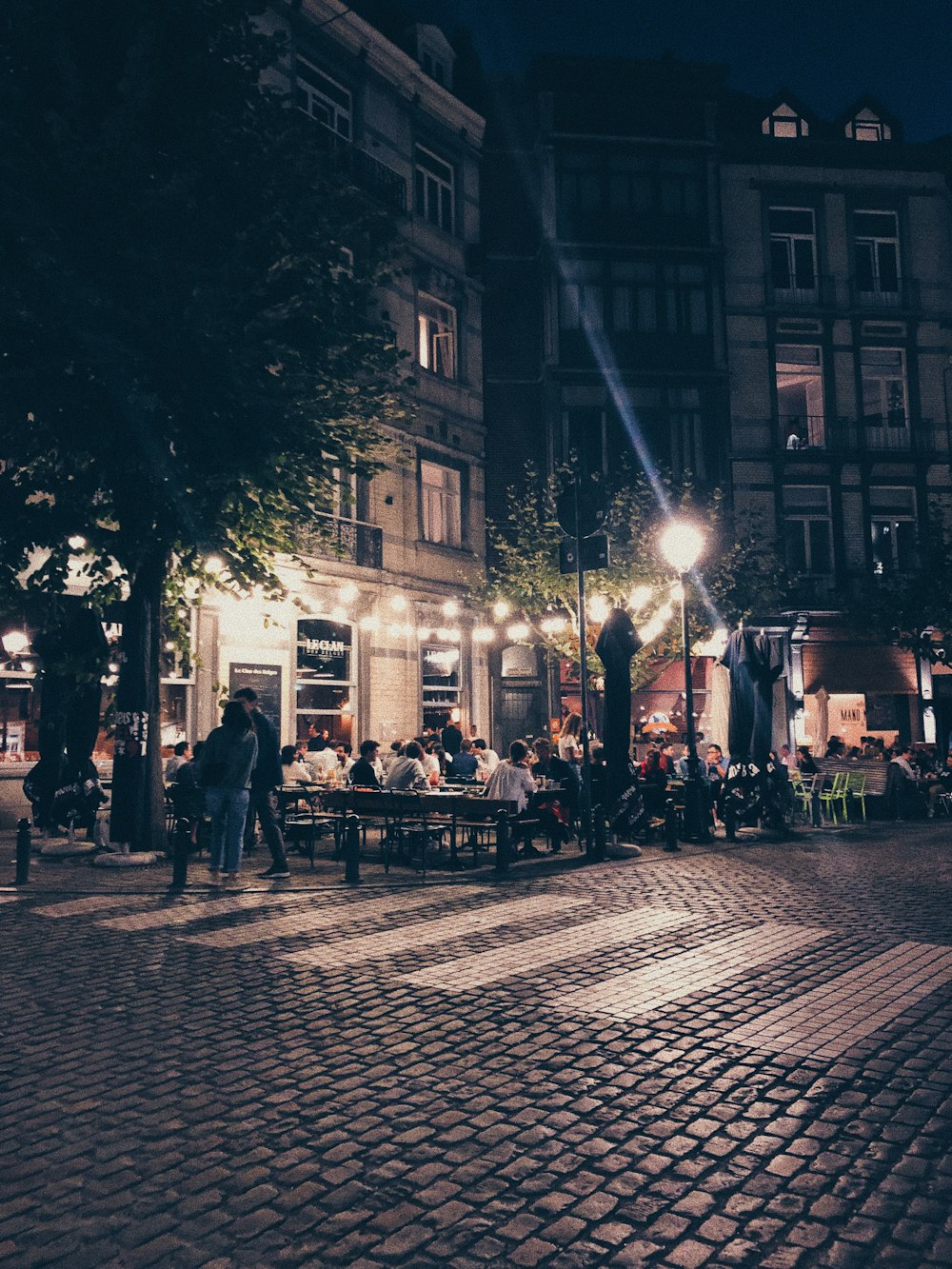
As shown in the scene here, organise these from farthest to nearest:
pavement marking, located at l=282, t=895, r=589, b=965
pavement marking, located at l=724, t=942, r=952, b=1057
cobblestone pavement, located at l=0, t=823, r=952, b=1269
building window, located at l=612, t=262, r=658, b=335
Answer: building window, located at l=612, t=262, r=658, b=335 < pavement marking, located at l=282, t=895, r=589, b=965 < pavement marking, located at l=724, t=942, r=952, b=1057 < cobblestone pavement, located at l=0, t=823, r=952, b=1269

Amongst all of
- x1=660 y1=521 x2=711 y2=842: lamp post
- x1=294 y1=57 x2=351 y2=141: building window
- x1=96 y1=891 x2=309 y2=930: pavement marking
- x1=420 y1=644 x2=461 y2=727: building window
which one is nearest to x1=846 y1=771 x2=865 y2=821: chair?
x1=660 y1=521 x2=711 y2=842: lamp post

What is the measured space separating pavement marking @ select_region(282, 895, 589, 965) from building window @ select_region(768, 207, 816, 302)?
83.5 feet

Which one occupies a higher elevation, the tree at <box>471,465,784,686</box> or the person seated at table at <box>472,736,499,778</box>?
the tree at <box>471,465,784,686</box>

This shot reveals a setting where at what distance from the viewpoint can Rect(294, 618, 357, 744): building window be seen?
2159 cm

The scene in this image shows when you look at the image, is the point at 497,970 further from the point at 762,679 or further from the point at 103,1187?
the point at 762,679

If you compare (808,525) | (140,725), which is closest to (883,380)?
(808,525)

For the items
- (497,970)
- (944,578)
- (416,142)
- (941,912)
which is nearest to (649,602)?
(944,578)

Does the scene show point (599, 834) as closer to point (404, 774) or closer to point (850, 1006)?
point (404, 774)

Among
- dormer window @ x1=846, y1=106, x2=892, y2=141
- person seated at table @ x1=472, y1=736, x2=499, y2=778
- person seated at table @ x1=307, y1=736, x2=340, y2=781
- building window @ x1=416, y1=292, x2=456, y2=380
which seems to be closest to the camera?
person seated at table @ x1=307, y1=736, x2=340, y2=781

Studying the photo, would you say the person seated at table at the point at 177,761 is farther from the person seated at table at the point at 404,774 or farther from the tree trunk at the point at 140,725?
the person seated at table at the point at 404,774

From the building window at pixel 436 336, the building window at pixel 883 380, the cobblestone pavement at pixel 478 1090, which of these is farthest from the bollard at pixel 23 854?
the building window at pixel 883 380

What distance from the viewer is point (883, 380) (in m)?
30.5

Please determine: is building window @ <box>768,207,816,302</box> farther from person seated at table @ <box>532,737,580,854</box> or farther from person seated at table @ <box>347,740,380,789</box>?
person seated at table @ <box>347,740,380,789</box>

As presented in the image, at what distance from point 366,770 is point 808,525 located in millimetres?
19244
